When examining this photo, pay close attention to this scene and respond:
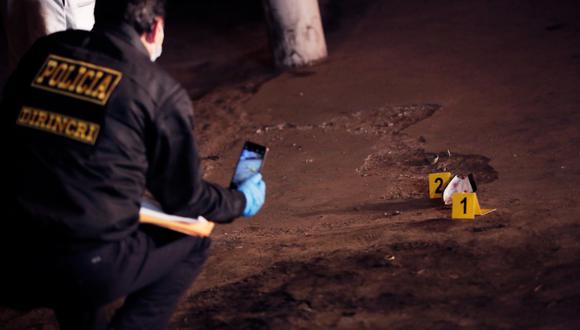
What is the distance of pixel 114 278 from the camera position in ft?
8.74

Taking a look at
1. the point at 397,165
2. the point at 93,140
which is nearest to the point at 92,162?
the point at 93,140

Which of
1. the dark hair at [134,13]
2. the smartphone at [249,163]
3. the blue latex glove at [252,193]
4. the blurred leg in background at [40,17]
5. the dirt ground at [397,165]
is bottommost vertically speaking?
the dirt ground at [397,165]

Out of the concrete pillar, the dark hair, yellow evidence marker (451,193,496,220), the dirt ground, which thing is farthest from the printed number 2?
the concrete pillar

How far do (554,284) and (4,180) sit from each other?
2.33 meters

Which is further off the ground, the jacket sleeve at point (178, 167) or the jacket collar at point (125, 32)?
the jacket collar at point (125, 32)

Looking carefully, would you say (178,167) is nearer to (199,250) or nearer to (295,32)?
(199,250)

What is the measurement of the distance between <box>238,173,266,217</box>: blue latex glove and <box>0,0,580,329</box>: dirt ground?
2.22ft

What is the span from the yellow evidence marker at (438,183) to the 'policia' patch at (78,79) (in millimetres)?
2627

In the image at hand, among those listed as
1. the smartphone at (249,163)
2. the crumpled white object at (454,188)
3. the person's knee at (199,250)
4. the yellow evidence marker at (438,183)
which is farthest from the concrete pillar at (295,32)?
the person's knee at (199,250)

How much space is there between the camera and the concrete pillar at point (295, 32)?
8.21 metres

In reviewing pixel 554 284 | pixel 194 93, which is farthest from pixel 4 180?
pixel 194 93

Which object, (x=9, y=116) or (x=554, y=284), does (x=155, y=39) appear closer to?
(x=9, y=116)

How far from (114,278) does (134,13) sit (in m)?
0.91

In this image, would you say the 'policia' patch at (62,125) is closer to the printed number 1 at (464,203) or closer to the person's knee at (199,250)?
the person's knee at (199,250)
